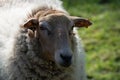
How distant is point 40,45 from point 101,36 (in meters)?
4.67

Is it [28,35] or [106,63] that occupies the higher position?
[28,35]

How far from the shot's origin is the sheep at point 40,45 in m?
5.24

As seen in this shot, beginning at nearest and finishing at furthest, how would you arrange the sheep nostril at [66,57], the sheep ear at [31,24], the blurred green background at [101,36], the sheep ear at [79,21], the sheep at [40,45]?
the sheep nostril at [66,57] → the sheep at [40,45] → the sheep ear at [31,24] → the sheep ear at [79,21] → the blurred green background at [101,36]

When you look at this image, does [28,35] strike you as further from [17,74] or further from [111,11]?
[111,11]

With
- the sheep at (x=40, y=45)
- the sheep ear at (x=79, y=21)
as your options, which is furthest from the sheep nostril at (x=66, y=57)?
the sheep ear at (x=79, y=21)

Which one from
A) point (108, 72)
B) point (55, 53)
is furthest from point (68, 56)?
point (108, 72)

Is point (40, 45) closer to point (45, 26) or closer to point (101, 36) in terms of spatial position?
point (45, 26)

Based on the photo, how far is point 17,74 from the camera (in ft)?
17.9

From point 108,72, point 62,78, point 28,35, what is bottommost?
point 108,72

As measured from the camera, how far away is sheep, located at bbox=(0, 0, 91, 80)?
5.24 m

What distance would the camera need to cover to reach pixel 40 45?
17.7 ft

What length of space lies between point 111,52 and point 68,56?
419cm

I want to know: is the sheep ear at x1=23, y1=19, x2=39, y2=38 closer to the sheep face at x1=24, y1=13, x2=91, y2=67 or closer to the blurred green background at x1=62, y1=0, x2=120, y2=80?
the sheep face at x1=24, y1=13, x2=91, y2=67

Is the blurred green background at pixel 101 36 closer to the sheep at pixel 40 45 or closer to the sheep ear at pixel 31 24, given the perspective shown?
the sheep at pixel 40 45
